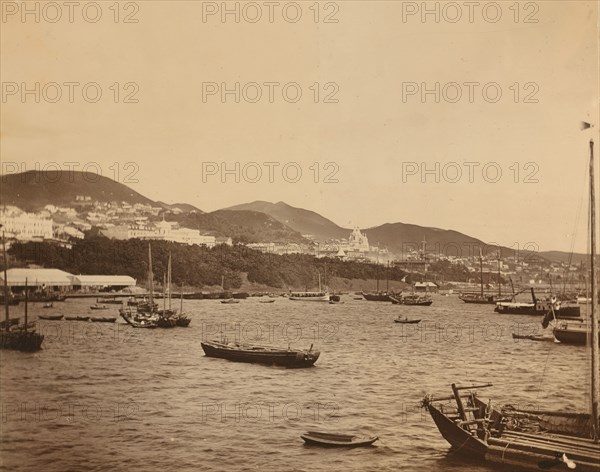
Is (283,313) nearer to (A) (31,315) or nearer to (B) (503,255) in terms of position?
(A) (31,315)

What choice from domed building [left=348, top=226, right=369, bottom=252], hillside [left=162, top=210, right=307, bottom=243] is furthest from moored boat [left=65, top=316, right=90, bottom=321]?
domed building [left=348, top=226, right=369, bottom=252]

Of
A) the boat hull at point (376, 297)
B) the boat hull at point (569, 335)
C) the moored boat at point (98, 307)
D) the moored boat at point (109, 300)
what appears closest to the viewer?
the moored boat at point (109, 300)

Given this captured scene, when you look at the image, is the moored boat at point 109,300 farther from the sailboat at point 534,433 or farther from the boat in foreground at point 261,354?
the sailboat at point 534,433

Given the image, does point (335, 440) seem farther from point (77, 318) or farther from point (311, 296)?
point (311, 296)

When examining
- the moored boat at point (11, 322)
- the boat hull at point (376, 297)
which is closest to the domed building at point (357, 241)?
the moored boat at point (11, 322)

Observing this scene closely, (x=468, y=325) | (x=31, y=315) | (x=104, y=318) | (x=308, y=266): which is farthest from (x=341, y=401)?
(x=468, y=325)

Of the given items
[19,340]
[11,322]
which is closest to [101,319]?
[11,322]
